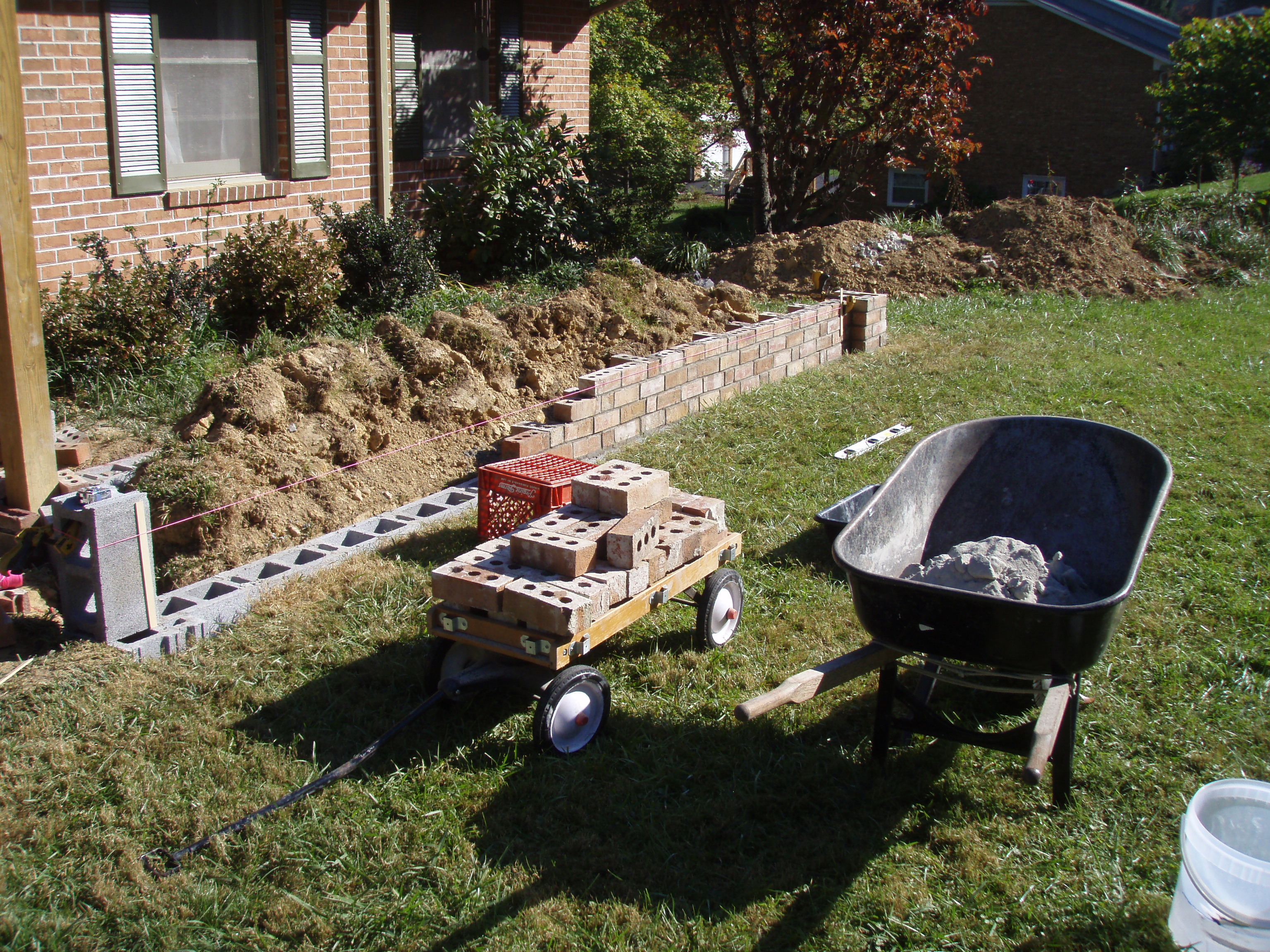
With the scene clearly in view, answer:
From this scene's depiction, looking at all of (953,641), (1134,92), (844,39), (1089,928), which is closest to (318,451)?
(953,641)

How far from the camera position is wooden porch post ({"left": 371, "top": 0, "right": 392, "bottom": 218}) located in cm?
1030

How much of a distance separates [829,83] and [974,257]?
3015 millimetres

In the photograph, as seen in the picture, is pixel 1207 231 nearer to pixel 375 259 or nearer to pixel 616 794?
pixel 375 259

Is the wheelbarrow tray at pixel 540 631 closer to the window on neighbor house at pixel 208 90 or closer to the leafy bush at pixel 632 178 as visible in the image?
the window on neighbor house at pixel 208 90

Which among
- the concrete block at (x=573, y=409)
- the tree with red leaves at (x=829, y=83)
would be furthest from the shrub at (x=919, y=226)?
the concrete block at (x=573, y=409)

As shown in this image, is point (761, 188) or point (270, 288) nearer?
point (270, 288)

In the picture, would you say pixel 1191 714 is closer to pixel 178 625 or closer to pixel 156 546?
pixel 178 625

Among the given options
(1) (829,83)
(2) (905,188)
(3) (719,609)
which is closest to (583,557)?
(3) (719,609)

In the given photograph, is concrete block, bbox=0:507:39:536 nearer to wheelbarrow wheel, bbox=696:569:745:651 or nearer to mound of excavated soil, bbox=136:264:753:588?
mound of excavated soil, bbox=136:264:753:588

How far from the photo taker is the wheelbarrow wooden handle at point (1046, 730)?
3121 millimetres

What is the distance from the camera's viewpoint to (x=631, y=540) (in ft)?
13.1

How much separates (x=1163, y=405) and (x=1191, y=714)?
191 inches

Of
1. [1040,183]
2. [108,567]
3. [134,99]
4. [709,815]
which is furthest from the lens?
[1040,183]

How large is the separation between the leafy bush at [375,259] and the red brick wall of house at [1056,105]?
2027 centimetres
